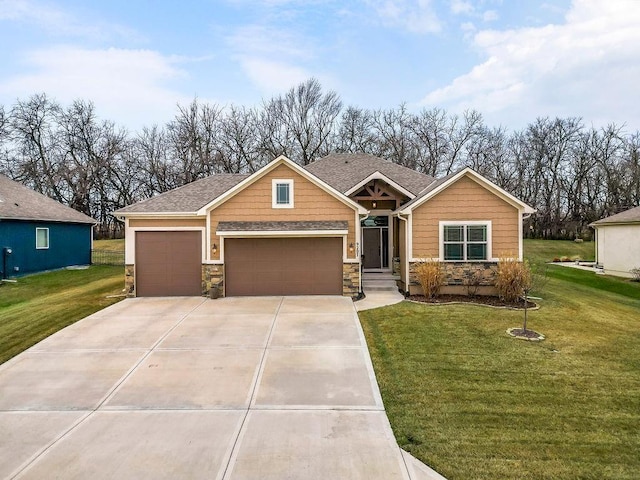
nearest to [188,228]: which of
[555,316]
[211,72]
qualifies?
[555,316]

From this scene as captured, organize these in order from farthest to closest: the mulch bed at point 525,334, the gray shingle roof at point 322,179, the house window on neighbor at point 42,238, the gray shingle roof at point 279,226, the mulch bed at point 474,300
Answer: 1. the house window on neighbor at point 42,238
2. the gray shingle roof at point 322,179
3. the gray shingle roof at point 279,226
4. the mulch bed at point 474,300
5. the mulch bed at point 525,334

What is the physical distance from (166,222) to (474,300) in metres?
10.5

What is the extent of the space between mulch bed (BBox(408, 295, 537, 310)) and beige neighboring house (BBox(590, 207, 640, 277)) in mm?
10758

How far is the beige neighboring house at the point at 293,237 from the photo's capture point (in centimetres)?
1302

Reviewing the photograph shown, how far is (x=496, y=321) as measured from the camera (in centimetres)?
979

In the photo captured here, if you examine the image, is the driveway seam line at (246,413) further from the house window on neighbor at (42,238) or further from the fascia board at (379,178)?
the house window on neighbor at (42,238)

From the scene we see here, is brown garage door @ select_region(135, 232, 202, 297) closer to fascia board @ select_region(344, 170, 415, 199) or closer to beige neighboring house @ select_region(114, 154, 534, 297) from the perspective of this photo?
beige neighboring house @ select_region(114, 154, 534, 297)

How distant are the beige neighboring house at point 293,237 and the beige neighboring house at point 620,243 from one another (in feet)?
32.5

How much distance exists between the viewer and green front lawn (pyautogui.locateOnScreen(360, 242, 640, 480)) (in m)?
4.21

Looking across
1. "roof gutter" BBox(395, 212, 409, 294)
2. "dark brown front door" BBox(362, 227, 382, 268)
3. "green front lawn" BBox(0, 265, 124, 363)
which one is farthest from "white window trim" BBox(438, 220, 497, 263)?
"green front lawn" BBox(0, 265, 124, 363)

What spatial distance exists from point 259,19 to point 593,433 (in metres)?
17.0

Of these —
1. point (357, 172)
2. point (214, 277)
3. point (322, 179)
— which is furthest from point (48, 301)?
point (357, 172)

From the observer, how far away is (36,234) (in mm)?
19312

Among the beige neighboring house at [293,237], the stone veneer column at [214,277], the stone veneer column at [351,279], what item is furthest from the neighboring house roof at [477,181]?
the stone veneer column at [214,277]
